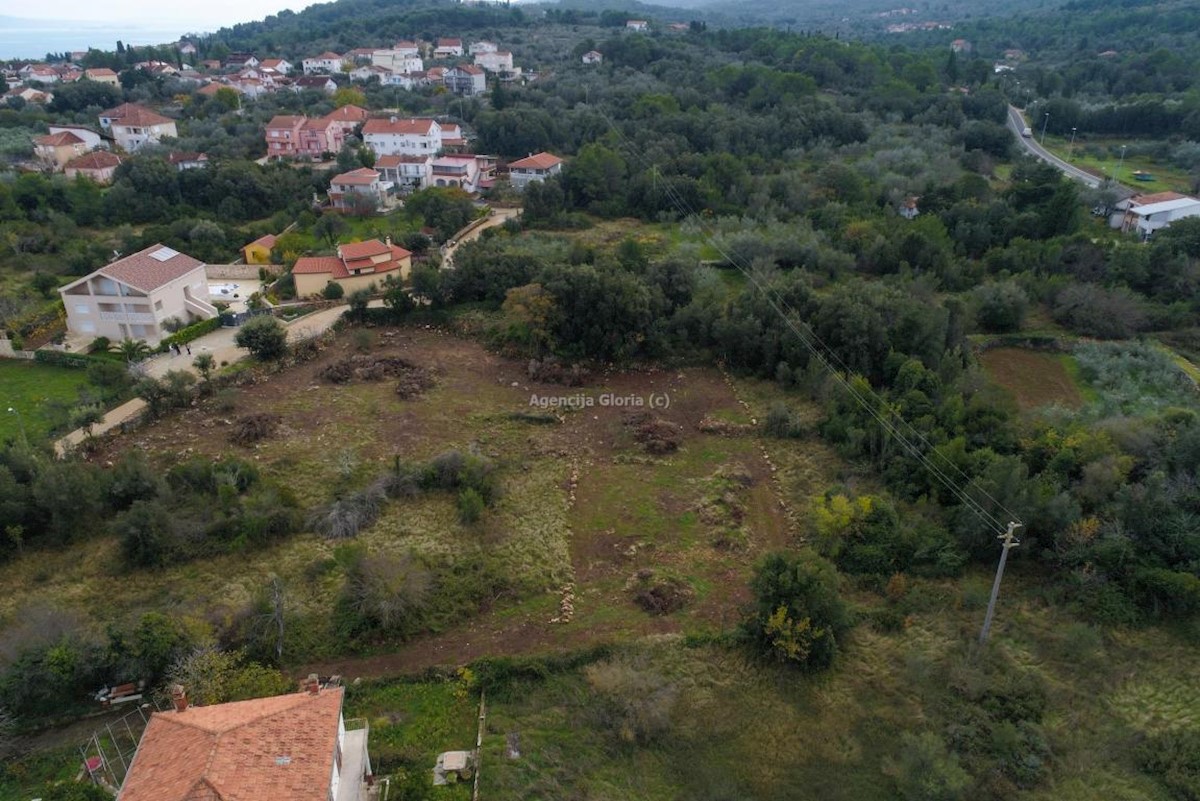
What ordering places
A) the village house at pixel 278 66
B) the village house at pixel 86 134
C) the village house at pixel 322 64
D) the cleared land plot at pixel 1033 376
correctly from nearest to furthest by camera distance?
1. the cleared land plot at pixel 1033 376
2. the village house at pixel 86 134
3. the village house at pixel 278 66
4. the village house at pixel 322 64

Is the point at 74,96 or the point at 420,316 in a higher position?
the point at 74,96

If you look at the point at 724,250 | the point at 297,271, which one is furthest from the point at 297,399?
the point at 724,250

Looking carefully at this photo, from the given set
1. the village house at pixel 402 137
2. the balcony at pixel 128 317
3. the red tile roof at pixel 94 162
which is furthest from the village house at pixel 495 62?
the balcony at pixel 128 317

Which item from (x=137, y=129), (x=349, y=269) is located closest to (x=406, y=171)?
(x=349, y=269)

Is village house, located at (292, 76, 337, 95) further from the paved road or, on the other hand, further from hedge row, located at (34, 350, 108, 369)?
the paved road

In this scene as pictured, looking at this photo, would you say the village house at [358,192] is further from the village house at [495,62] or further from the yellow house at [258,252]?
the village house at [495,62]

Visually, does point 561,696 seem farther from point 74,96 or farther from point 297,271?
point 74,96

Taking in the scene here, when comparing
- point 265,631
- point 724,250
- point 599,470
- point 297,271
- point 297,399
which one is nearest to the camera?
point 265,631

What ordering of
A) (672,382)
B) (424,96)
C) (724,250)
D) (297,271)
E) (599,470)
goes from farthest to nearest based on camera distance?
1. (424,96)
2. (724,250)
3. (297,271)
4. (672,382)
5. (599,470)
